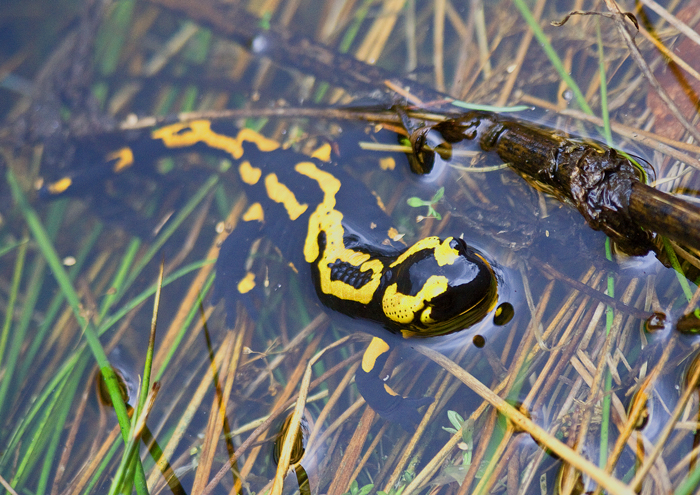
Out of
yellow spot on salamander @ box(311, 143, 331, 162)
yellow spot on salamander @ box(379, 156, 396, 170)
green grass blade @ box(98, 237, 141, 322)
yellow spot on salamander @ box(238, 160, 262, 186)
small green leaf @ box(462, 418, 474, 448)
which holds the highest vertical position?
yellow spot on salamander @ box(379, 156, 396, 170)

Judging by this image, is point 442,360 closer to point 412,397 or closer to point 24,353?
point 412,397

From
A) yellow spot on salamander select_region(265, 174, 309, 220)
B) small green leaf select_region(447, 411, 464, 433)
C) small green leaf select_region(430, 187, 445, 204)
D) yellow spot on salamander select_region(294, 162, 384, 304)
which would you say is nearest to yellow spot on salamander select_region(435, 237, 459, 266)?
yellow spot on salamander select_region(294, 162, 384, 304)

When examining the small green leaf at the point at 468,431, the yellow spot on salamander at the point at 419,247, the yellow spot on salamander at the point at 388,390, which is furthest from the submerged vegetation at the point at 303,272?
the yellow spot on salamander at the point at 419,247

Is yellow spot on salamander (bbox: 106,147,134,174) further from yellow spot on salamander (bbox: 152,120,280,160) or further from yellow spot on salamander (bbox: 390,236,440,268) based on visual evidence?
yellow spot on salamander (bbox: 390,236,440,268)

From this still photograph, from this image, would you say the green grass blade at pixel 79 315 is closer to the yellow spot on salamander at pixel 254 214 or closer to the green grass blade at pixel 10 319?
the green grass blade at pixel 10 319

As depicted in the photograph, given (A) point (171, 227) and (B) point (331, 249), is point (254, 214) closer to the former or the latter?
(A) point (171, 227)

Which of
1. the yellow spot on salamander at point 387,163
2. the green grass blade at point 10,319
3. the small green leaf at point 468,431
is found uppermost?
the yellow spot on salamander at point 387,163
